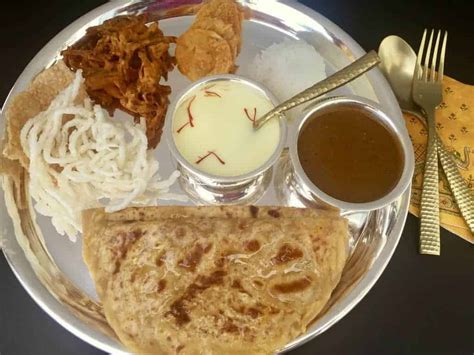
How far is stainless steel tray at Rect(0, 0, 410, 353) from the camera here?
2.02 metres

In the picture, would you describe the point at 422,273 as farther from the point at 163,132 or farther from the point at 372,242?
the point at 163,132

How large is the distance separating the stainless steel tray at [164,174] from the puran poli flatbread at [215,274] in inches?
5.6

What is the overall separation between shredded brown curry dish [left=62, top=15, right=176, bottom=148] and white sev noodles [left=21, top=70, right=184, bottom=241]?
80 millimetres

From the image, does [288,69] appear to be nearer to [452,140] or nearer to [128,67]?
[128,67]

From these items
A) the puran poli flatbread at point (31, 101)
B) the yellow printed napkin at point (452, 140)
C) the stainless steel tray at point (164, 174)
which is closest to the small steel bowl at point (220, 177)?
the stainless steel tray at point (164, 174)

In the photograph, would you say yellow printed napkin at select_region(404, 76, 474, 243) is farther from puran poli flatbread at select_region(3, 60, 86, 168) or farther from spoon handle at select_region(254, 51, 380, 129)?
puran poli flatbread at select_region(3, 60, 86, 168)

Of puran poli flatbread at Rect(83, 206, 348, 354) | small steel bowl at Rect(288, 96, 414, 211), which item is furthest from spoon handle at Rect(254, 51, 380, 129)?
puran poli flatbread at Rect(83, 206, 348, 354)

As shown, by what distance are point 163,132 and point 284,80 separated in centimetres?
57

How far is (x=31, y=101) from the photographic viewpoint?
7.53ft

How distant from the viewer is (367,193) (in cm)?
205

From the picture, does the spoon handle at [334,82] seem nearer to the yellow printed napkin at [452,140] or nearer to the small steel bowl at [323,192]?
the small steel bowl at [323,192]

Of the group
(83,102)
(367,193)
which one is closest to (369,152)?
(367,193)

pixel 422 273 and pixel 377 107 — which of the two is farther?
pixel 422 273

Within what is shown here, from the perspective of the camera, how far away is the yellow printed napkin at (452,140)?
91.5 inches
